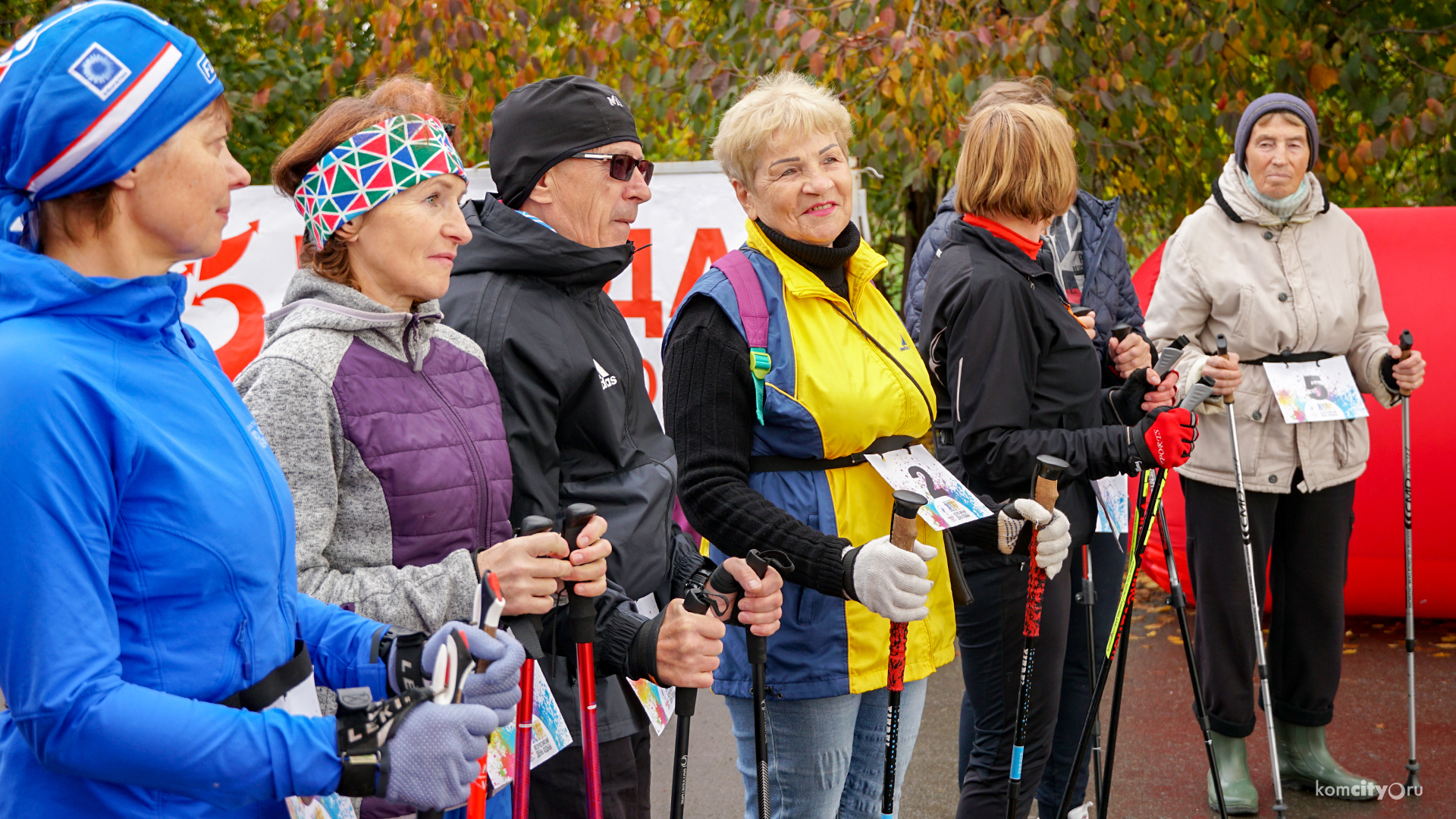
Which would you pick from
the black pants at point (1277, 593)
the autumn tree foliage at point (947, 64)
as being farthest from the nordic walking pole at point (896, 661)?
the autumn tree foliage at point (947, 64)

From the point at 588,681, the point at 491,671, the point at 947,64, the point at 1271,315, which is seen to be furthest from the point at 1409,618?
the point at 491,671

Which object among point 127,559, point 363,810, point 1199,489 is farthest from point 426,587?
point 1199,489

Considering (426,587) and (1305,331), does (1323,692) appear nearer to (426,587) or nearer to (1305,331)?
(1305,331)

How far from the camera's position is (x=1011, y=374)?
2916 millimetres

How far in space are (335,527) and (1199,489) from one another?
3043 millimetres

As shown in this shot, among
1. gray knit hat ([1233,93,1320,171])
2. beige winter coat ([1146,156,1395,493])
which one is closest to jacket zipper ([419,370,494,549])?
beige winter coat ([1146,156,1395,493])

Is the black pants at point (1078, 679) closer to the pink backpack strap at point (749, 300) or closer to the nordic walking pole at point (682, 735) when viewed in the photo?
the pink backpack strap at point (749, 300)

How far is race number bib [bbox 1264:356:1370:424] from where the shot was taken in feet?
12.9

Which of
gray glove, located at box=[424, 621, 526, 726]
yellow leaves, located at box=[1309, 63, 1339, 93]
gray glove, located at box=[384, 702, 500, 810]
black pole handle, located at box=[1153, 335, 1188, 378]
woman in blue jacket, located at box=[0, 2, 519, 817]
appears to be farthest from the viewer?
yellow leaves, located at box=[1309, 63, 1339, 93]

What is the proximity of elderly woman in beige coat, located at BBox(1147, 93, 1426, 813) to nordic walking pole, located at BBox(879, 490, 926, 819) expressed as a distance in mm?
1780

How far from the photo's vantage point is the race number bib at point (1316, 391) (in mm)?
3920

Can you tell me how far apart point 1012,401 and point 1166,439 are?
0.36 meters

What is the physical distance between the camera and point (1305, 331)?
13.1 ft

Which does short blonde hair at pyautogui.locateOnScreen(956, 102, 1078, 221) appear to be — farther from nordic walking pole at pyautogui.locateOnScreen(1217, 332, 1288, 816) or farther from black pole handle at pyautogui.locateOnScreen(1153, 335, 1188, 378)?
nordic walking pole at pyautogui.locateOnScreen(1217, 332, 1288, 816)
